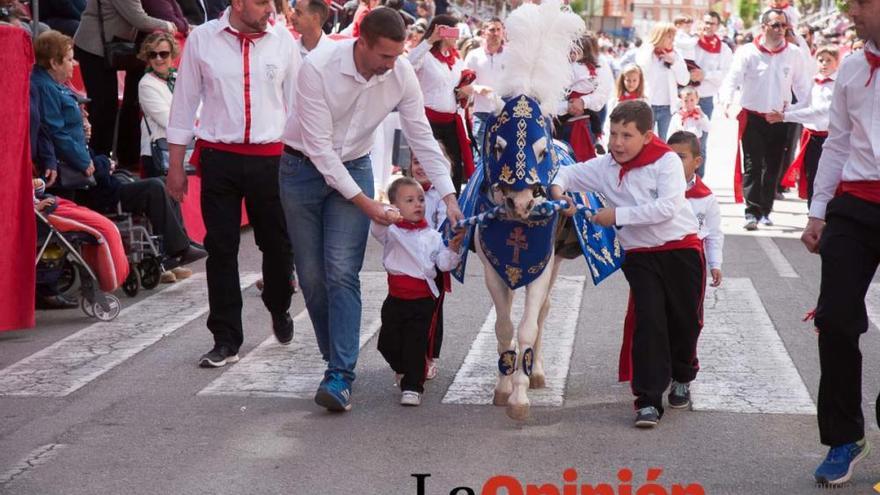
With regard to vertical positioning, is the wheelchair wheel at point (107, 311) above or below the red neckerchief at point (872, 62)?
below

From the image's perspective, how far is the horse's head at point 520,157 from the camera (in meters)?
6.82

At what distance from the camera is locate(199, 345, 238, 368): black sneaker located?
8.45m

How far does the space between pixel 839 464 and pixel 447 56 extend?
980cm

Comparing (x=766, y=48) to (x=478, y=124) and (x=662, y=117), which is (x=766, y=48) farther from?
(x=478, y=124)

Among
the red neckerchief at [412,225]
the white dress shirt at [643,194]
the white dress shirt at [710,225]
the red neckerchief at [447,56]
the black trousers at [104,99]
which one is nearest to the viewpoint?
the white dress shirt at [643,194]

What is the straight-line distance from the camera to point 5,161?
928cm

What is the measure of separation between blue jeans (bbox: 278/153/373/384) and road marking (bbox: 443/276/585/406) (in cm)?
64

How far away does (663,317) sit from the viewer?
7344mm

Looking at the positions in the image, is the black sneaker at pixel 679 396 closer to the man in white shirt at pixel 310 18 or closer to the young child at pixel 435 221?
the young child at pixel 435 221

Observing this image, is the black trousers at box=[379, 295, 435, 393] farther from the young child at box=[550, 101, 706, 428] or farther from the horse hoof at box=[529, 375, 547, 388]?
the young child at box=[550, 101, 706, 428]

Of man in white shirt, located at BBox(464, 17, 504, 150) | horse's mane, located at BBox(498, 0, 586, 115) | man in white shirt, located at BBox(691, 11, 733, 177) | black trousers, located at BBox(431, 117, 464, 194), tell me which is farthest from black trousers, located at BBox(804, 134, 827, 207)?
horse's mane, located at BBox(498, 0, 586, 115)

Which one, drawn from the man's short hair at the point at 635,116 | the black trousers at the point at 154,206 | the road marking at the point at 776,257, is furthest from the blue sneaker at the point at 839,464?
the black trousers at the point at 154,206

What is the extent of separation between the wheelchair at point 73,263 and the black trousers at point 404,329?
9.25 feet

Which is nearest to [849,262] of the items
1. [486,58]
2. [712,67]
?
[486,58]
